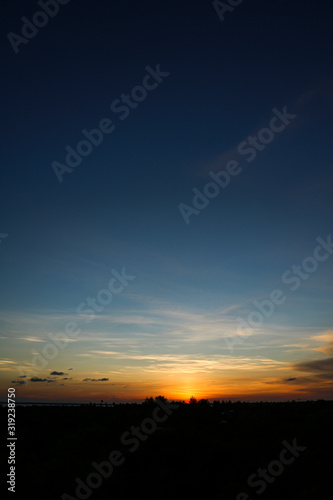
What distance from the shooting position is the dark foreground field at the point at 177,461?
13055 mm

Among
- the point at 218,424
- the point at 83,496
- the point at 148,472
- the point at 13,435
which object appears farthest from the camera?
the point at 218,424

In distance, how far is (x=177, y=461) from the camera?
15844 millimetres

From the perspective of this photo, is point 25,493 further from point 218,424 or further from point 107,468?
point 218,424

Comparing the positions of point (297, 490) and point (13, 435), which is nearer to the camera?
point (297, 490)

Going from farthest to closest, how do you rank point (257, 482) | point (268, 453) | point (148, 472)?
point (268, 453) < point (148, 472) < point (257, 482)

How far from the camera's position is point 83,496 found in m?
12.8

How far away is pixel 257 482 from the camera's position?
13.6 meters

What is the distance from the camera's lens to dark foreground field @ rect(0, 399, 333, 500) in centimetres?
1305

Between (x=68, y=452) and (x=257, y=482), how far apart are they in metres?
8.77

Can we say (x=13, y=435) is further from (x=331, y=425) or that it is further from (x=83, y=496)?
(x=331, y=425)

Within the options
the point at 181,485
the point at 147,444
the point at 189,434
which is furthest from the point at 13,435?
the point at 181,485

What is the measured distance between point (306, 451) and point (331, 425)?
22.1ft

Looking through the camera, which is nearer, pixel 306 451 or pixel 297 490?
pixel 297 490

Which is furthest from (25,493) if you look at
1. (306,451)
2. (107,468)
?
(306,451)
